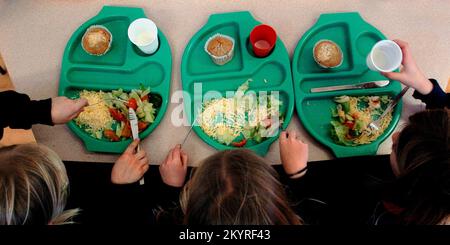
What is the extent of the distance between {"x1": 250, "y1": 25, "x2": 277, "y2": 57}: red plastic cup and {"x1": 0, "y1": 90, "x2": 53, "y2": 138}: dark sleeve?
2.32 feet

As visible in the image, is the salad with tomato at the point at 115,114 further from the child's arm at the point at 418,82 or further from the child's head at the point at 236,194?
the child's arm at the point at 418,82

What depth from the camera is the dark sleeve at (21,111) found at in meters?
1.03

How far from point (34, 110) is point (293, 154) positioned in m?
0.85

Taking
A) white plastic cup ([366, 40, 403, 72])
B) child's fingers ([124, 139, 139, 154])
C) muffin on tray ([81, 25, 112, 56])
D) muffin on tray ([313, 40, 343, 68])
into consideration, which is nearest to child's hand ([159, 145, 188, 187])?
child's fingers ([124, 139, 139, 154])

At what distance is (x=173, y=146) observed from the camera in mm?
1104

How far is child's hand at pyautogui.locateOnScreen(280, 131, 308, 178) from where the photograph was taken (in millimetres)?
1022

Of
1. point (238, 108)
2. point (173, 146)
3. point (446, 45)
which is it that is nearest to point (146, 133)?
point (173, 146)

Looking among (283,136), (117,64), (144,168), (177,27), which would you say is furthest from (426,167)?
(117,64)

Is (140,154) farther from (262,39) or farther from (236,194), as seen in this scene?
(262,39)

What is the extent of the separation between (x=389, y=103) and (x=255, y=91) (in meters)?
0.47

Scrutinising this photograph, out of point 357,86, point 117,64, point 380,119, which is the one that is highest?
point 117,64

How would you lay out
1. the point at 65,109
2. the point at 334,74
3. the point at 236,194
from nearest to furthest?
1. the point at 236,194
2. the point at 65,109
3. the point at 334,74

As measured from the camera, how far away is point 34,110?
1032 millimetres
